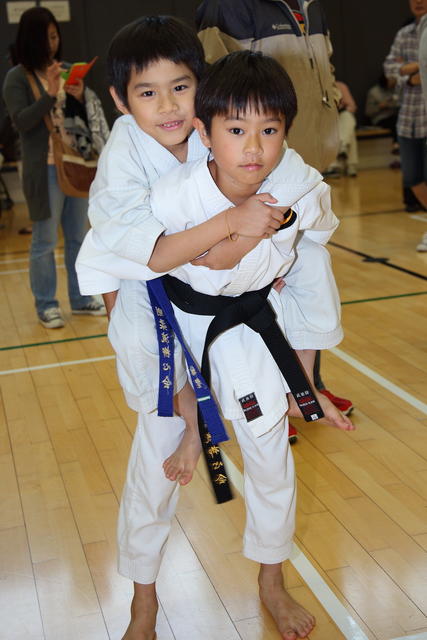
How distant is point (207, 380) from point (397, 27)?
10.2m

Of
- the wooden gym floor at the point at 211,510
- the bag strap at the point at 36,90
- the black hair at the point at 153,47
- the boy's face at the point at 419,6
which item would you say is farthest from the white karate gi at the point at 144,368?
the boy's face at the point at 419,6

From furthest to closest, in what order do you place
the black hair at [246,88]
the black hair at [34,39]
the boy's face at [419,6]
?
1. the boy's face at [419,6]
2. the black hair at [34,39]
3. the black hair at [246,88]

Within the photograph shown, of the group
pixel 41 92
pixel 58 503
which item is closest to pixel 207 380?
pixel 58 503

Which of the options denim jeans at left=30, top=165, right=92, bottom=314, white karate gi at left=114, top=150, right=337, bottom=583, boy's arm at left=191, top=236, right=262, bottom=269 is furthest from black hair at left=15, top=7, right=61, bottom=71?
boy's arm at left=191, top=236, right=262, bottom=269

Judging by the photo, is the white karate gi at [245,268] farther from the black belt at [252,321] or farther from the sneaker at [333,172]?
the sneaker at [333,172]

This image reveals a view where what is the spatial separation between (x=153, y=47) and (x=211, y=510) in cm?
141

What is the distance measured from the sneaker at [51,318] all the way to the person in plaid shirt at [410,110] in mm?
3005

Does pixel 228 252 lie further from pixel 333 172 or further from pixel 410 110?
pixel 333 172

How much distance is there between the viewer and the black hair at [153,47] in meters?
1.56

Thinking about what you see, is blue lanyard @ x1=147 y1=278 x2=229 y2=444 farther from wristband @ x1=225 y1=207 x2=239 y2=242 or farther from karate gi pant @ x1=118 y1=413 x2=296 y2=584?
wristband @ x1=225 y1=207 x2=239 y2=242

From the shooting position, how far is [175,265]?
1502 millimetres

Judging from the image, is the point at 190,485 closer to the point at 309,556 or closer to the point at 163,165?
the point at 309,556

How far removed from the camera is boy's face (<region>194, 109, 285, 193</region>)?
1445 mm

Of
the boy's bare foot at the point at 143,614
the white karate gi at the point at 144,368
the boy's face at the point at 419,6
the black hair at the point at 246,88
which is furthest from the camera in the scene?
the boy's face at the point at 419,6
